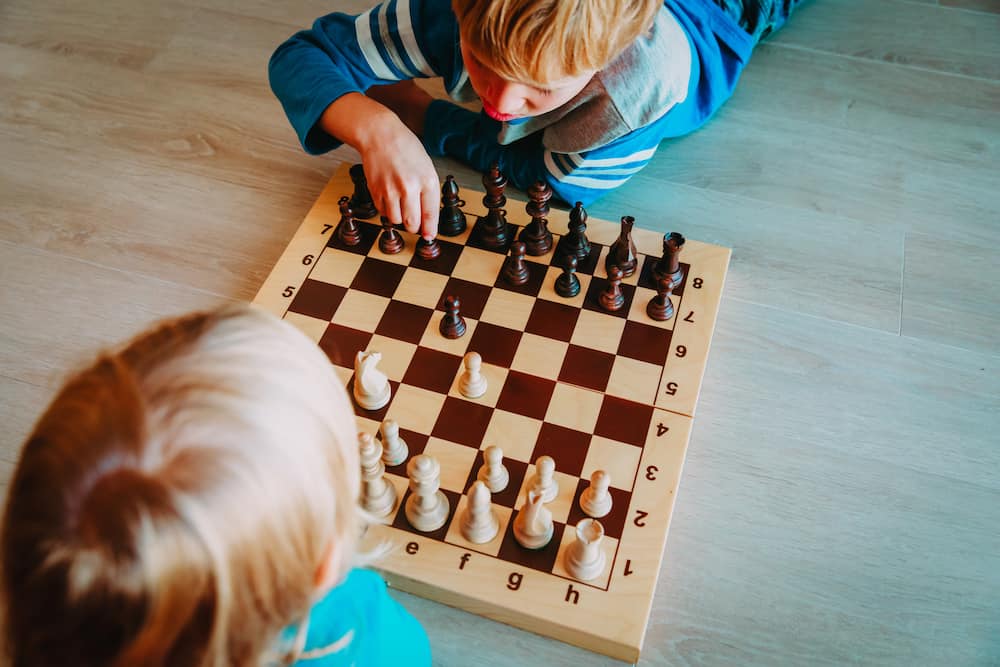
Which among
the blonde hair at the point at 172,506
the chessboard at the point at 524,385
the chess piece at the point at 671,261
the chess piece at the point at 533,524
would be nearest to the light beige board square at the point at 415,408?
the chessboard at the point at 524,385

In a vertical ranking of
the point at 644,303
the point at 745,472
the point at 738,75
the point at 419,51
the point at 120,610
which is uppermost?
the point at 120,610

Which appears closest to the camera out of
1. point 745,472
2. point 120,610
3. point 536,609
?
point 120,610

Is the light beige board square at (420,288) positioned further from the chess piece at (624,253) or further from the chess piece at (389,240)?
the chess piece at (624,253)

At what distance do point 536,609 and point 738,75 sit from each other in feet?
4.00

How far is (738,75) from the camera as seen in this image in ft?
5.70

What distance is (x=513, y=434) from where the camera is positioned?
4.02ft

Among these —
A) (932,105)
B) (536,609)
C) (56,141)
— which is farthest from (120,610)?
(932,105)

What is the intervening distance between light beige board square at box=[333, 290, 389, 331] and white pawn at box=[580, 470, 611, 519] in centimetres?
46

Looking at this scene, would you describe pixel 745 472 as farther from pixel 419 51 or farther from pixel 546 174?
pixel 419 51

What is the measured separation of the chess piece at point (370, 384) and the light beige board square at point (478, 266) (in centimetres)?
25

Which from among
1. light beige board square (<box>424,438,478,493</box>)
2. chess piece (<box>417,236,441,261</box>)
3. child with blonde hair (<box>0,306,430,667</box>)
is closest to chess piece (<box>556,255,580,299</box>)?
chess piece (<box>417,236,441,261</box>)

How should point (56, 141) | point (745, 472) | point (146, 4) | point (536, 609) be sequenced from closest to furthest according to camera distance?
point (536, 609) → point (745, 472) → point (56, 141) → point (146, 4)

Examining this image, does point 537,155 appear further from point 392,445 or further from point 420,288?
point 392,445

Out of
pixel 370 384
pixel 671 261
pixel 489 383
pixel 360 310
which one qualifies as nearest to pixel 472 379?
pixel 489 383
